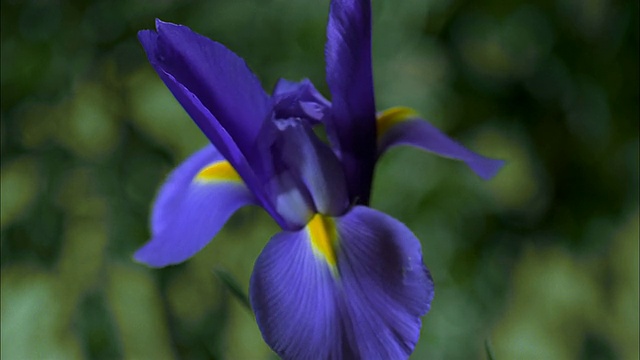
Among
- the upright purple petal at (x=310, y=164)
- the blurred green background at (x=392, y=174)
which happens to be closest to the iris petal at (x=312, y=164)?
the upright purple petal at (x=310, y=164)

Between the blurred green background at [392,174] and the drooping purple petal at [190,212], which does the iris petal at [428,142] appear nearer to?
the drooping purple petal at [190,212]

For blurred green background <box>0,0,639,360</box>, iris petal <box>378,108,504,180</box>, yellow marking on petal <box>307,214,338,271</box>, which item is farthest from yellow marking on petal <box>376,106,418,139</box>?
blurred green background <box>0,0,639,360</box>

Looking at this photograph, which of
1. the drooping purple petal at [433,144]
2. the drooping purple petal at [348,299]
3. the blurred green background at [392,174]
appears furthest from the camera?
the blurred green background at [392,174]

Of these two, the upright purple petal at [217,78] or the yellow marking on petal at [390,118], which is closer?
the upright purple petal at [217,78]

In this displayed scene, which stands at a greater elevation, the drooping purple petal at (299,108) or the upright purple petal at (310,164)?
the drooping purple petal at (299,108)

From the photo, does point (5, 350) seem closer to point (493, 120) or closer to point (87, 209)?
point (87, 209)

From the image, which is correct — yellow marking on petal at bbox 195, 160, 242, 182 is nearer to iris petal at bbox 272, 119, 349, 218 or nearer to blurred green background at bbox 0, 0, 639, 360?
iris petal at bbox 272, 119, 349, 218
